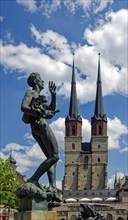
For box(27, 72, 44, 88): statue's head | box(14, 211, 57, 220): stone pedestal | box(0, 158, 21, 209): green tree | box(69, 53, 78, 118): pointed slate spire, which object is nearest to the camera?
box(14, 211, 57, 220): stone pedestal

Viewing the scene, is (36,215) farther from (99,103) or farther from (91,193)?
(99,103)

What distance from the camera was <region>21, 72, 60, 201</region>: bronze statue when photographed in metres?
9.16

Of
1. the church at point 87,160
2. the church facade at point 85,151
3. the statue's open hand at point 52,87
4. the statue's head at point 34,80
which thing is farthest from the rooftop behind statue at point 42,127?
the church facade at point 85,151

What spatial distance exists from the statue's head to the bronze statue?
0.97 feet

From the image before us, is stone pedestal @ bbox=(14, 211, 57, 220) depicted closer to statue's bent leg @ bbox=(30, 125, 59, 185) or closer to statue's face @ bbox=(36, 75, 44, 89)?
statue's bent leg @ bbox=(30, 125, 59, 185)

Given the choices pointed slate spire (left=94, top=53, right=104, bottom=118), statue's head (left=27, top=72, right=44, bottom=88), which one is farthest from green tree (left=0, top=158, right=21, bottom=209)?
pointed slate spire (left=94, top=53, right=104, bottom=118)

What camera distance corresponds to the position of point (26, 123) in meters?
9.46

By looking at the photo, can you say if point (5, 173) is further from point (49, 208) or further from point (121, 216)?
point (121, 216)

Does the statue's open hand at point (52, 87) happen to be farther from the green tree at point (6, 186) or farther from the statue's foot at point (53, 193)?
the green tree at point (6, 186)

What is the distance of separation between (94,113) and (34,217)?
→ 136m

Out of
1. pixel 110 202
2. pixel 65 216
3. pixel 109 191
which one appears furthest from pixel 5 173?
pixel 109 191

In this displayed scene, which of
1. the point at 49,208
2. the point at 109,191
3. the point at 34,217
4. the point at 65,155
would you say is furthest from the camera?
the point at 65,155

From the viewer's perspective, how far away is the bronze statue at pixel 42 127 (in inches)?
360

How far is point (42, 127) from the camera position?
928 cm
